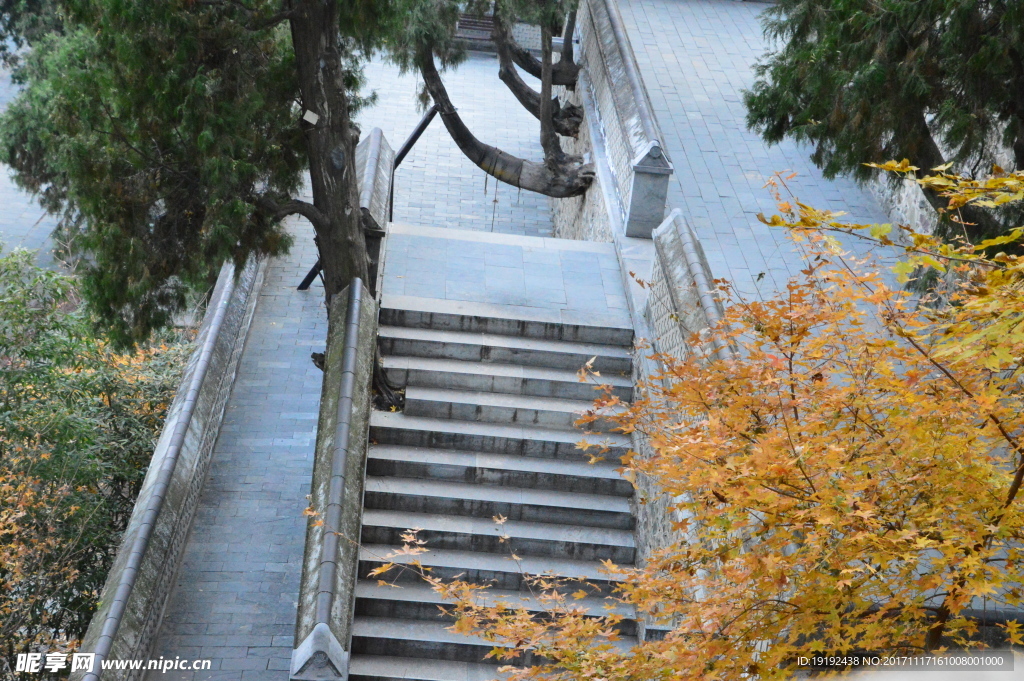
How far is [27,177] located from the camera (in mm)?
14828

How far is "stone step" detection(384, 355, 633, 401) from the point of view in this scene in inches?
375

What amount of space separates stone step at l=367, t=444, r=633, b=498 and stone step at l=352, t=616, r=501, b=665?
1.46 meters

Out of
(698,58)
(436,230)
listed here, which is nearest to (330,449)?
(436,230)

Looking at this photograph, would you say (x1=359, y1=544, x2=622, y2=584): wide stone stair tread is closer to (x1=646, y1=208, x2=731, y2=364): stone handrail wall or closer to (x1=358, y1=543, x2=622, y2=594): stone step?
(x1=358, y1=543, x2=622, y2=594): stone step

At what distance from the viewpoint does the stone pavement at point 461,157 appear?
18047 mm

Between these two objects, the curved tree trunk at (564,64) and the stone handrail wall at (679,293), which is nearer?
the stone handrail wall at (679,293)

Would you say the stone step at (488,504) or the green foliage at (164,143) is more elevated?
the green foliage at (164,143)

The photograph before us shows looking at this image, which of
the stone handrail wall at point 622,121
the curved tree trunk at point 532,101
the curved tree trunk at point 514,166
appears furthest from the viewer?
the curved tree trunk at point 532,101

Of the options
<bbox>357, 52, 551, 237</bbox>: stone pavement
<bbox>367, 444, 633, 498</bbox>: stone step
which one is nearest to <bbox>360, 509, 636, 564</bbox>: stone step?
<bbox>367, 444, 633, 498</bbox>: stone step

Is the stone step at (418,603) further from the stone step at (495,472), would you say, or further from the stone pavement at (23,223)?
the stone pavement at (23,223)

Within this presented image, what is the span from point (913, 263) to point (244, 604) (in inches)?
252

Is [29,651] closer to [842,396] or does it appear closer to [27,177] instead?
[842,396]

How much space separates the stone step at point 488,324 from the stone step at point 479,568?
95.5 inches

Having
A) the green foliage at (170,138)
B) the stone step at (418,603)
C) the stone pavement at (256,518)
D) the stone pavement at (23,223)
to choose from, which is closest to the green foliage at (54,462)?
the stone pavement at (256,518)
